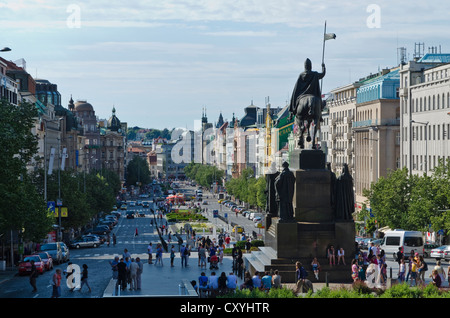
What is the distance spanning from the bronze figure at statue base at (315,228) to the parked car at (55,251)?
28.5 meters

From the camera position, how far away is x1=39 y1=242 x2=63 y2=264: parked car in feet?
200

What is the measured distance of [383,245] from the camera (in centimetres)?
5859

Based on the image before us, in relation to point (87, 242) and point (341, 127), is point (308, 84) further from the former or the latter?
point (341, 127)

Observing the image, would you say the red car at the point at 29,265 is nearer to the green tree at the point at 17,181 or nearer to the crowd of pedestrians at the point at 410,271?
the green tree at the point at 17,181

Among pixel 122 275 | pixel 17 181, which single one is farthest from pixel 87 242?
pixel 122 275

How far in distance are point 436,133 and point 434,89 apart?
4.44 m

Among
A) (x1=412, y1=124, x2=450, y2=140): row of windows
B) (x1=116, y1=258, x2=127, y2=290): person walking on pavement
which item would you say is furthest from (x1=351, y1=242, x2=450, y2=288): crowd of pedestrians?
(x1=412, y1=124, x2=450, y2=140): row of windows

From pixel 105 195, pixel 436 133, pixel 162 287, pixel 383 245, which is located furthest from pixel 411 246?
pixel 105 195

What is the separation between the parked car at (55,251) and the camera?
60875 mm

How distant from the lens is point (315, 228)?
35.0 m

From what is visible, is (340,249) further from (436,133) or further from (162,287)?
(436,133)

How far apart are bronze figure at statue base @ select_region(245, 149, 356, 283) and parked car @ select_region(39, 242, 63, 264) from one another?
1121 inches

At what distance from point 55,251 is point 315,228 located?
99.0 ft

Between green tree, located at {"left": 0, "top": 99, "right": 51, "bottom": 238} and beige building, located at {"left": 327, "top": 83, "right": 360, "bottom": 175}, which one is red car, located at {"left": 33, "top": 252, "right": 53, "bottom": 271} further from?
beige building, located at {"left": 327, "top": 83, "right": 360, "bottom": 175}
